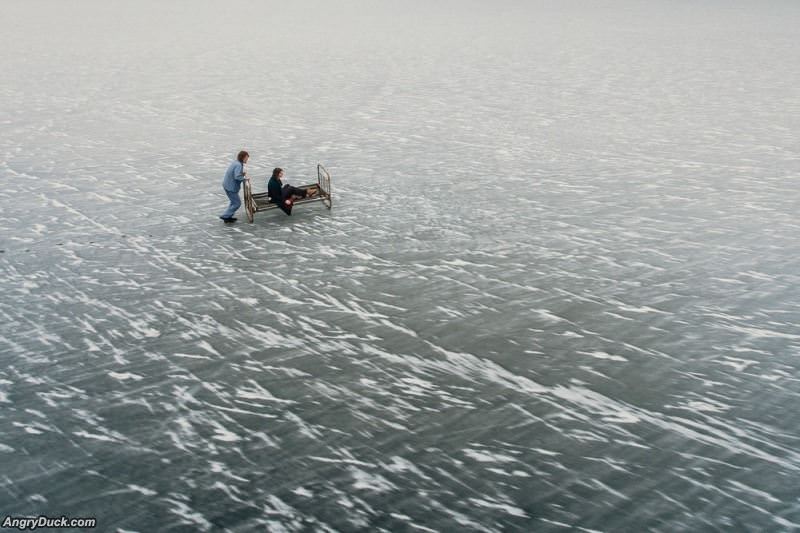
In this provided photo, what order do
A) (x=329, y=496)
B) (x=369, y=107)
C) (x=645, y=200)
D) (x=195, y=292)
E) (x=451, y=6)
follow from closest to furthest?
(x=329, y=496)
(x=195, y=292)
(x=645, y=200)
(x=369, y=107)
(x=451, y=6)

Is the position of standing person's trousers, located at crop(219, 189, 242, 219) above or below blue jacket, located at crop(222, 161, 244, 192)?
below

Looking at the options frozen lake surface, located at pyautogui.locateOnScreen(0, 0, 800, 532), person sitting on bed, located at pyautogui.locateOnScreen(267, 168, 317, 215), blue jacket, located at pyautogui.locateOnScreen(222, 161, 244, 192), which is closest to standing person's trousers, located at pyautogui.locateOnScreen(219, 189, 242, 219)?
blue jacket, located at pyautogui.locateOnScreen(222, 161, 244, 192)

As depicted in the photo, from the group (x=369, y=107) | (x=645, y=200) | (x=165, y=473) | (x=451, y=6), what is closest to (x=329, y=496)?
(x=165, y=473)

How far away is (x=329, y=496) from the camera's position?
303 inches

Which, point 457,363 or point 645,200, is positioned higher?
point 645,200

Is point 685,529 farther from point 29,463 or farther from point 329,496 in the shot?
point 29,463

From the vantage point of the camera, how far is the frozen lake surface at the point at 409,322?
25.6 ft

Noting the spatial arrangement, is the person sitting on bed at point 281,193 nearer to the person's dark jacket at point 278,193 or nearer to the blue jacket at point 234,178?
the person's dark jacket at point 278,193

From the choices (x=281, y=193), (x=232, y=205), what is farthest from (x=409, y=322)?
(x=232, y=205)

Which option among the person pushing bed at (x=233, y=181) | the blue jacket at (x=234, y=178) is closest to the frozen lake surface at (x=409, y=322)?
the person pushing bed at (x=233, y=181)

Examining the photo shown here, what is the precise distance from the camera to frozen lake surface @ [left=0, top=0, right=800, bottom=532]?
307 inches

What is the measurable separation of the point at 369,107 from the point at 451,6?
62432 millimetres

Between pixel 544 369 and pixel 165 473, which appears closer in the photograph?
pixel 165 473

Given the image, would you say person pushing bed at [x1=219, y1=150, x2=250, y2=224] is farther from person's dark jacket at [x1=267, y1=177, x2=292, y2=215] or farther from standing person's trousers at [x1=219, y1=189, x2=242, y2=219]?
person's dark jacket at [x1=267, y1=177, x2=292, y2=215]
